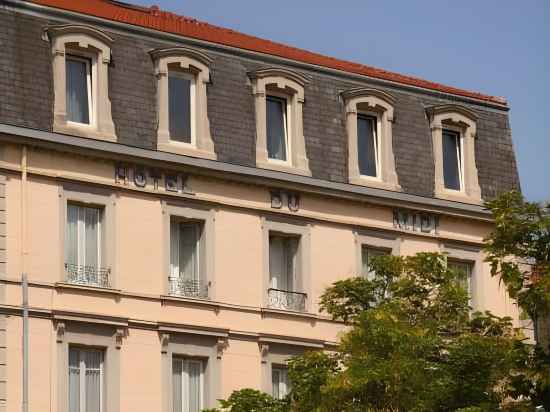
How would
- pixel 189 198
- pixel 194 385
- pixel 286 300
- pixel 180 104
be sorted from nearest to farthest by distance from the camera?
pixel 194 385 < pixel 189 198 < pixel 180 104 < pixel 286 300

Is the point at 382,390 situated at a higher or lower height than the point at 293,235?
lower

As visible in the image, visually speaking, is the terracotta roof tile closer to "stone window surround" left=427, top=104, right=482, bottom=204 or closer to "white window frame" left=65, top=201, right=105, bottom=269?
"stone window surround" left=427, top=104, right=482, bottom=204

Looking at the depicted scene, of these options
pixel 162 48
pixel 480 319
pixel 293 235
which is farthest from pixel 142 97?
pixel 480 319

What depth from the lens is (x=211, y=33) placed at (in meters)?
62.7

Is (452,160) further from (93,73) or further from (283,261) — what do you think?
(93,73)

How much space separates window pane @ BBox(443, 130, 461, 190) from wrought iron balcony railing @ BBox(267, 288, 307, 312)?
22.5ft

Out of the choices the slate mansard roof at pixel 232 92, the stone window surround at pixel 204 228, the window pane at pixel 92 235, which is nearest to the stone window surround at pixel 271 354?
the stone window surround at pixel 204 228

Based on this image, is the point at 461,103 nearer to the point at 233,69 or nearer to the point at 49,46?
the point at 233,69

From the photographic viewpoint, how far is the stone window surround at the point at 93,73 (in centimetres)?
5644

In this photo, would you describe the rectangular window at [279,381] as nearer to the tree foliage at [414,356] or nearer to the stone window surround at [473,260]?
the tree foliage at [414,356]

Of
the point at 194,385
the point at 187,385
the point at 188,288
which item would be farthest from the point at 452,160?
the point at 187,385

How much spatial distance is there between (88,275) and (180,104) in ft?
18.8

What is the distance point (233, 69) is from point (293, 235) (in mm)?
4876

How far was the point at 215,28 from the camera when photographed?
65.2m
